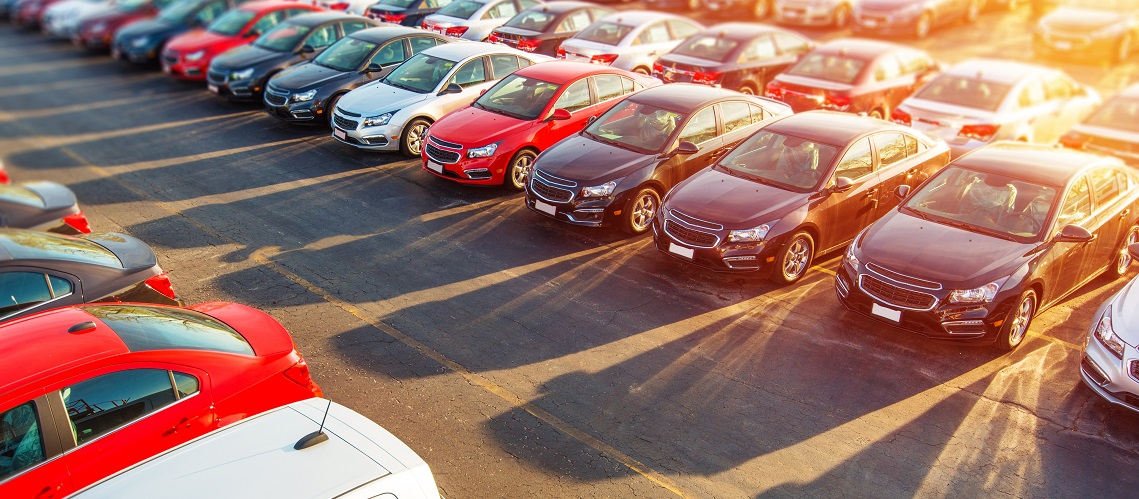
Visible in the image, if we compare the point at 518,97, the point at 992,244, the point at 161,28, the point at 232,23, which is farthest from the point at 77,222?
the point at 161,28

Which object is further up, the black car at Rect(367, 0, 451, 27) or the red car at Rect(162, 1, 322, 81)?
the black car at Rect(367, 0, 451, 27)

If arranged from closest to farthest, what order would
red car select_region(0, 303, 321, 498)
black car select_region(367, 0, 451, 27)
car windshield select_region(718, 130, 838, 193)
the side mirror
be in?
red car select_region(0, 303, 321, 498) → the side mirror → car windshield select_region(718, 130, 838, 193) → black car select_region(367, 0, 451, 27)

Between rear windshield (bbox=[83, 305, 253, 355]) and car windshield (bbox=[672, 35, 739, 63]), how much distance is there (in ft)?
38.9

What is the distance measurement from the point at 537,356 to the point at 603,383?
79 centimetres

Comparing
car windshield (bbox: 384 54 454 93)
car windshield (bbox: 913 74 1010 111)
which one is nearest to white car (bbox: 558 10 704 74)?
car windshield (bbox: 384 54 454 93)

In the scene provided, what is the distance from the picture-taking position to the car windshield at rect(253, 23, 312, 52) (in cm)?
1775

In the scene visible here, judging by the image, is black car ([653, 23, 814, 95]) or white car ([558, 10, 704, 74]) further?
white car ([558, 10, 704, 74])

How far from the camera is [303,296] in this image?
952 centimetres

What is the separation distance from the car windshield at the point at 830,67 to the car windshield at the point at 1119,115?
12.3 ft

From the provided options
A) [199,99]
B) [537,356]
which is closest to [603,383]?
[537,356]

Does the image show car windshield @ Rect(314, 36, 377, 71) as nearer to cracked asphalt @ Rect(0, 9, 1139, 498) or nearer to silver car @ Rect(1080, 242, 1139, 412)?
cracked asphalt @ Rect(0, 9, 1139, 498)

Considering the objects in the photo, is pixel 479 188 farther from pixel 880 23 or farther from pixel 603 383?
pixel 880 23

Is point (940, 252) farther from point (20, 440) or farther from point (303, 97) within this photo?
point (303, 97)

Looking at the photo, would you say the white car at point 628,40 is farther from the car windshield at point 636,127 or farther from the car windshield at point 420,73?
the car windshield at point 636,127
